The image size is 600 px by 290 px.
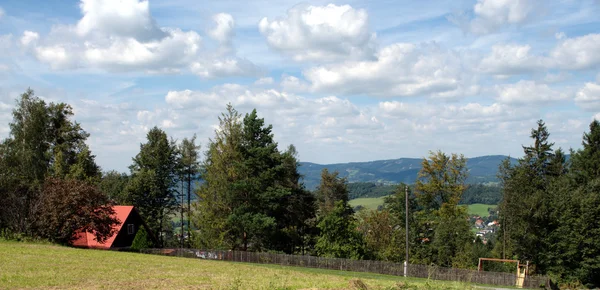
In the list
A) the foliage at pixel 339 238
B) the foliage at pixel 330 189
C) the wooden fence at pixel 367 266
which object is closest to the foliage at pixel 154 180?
the wooden fence at pixel 367 266

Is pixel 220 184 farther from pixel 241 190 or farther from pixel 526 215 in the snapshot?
pixel 526 215

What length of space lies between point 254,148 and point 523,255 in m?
26.6

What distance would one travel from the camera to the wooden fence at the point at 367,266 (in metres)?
41.2

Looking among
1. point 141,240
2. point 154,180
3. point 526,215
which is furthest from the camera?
point 154,180

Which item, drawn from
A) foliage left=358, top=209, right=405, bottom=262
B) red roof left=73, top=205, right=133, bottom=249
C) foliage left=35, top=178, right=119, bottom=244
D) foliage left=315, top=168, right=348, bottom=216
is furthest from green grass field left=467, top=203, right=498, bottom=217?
foliage left=35, top=178, right=119, bottom=244

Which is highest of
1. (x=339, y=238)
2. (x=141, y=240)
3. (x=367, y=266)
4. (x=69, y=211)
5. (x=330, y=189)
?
(x=330, y=189)

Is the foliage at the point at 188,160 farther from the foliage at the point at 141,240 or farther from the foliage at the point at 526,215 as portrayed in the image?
the foliage at the point at 526,215

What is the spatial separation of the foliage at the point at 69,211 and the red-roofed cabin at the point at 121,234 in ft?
9.93

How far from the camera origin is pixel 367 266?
4597 cm

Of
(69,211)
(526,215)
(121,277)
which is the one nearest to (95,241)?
(69,211)

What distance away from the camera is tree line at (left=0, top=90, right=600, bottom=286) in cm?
4612

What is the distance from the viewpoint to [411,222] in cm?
6012

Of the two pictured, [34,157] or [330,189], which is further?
[330,189]

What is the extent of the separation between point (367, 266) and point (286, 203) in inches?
556
